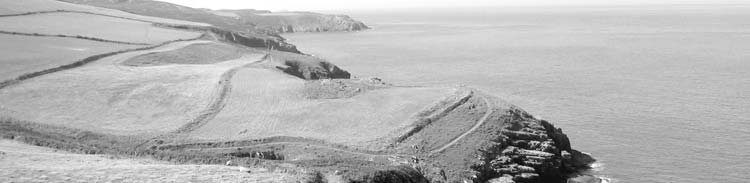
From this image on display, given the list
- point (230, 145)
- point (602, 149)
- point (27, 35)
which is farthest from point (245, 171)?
point (27, 35)

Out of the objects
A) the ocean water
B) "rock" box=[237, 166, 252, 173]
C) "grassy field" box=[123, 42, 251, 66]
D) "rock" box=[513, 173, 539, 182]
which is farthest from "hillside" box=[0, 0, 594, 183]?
the ocean water

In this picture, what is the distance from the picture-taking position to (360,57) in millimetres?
117500

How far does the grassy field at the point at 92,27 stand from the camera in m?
75.8

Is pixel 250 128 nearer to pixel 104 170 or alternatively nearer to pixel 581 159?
pixel 104 170

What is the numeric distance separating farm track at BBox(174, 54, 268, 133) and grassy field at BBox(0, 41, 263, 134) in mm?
444

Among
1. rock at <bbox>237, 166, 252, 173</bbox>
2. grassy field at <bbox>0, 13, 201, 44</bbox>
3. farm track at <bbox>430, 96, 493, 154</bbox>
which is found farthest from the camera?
grassy field at <bbox>0, 13, 201, 44</bbox>

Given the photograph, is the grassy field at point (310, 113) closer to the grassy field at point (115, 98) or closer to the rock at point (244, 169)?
the grassy field at point (115, 98)

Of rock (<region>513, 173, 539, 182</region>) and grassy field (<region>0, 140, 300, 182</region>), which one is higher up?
grassy field (<region>0, 140, 300, 182</region>)

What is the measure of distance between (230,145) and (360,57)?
79.4 meters

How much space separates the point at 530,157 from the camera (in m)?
41.8

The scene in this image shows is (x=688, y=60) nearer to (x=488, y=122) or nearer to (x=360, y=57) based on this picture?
(x=360, y=57)

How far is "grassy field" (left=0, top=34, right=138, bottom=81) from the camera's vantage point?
5291cm

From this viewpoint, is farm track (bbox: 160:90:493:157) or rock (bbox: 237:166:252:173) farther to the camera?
farm track (bbox: 160:90:493:157)

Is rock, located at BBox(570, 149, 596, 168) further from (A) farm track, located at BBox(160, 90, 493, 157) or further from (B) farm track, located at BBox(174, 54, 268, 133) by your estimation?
(B) farm track, located at BBox(174, 54, 268, 133)
